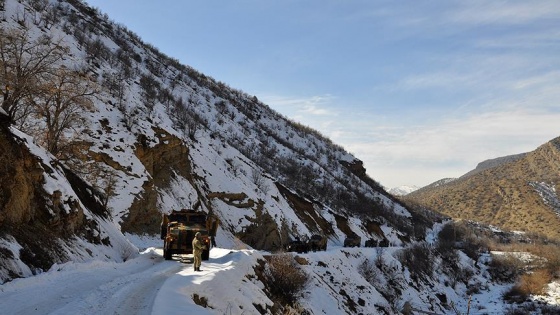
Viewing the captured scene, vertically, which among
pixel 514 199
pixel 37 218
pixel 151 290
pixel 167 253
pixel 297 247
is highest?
pixel 514 199

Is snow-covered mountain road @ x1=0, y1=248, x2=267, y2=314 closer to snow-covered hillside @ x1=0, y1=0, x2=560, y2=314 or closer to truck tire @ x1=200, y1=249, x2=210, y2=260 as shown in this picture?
snow-covered hillside @ x1=0, y1=0, x2=560, y2=314

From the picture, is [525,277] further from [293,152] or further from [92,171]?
[92,171]

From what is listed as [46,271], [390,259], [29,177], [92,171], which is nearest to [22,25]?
[92,171]

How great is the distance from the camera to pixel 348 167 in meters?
127

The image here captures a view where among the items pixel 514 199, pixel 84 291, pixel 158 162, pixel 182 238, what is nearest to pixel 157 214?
pixel 158 162

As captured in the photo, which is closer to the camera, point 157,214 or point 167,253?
point 167,253

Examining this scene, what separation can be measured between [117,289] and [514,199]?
18214 cm

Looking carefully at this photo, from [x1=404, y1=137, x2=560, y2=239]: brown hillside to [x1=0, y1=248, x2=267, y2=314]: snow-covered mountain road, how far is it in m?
151

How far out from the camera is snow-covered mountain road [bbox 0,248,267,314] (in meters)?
8.41

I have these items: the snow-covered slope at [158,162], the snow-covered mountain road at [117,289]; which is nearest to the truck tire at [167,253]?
the snow-covered mountain road at [117,289]

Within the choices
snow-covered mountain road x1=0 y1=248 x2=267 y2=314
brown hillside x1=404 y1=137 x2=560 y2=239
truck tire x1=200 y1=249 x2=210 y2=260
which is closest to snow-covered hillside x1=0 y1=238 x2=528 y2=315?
snow-covered mountain road x1=0 y1=248 x2=267 y2=314

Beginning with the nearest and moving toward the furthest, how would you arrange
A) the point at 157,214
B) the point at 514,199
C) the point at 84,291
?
the point at 84,291
the point at 157,214
the point at 514,199

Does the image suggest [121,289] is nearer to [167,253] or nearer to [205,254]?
[205,254]

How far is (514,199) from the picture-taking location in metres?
162
